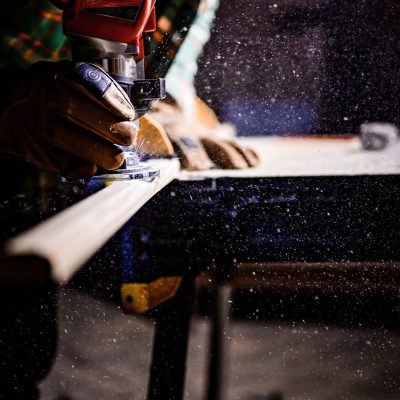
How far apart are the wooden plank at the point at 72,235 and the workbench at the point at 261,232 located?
610 millimetres

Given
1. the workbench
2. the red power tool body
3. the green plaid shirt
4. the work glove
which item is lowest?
the workbench

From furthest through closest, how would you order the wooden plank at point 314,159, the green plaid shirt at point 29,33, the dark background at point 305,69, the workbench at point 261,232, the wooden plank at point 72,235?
the dark background at point 305,69
the green plaid shirt at point 29,33
the wooden plank at point 314,159
the workbench at point 261,232
the wooden plank at point 72,235

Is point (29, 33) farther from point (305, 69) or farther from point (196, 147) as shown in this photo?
point (305, 69)

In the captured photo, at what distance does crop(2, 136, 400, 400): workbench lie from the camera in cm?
108

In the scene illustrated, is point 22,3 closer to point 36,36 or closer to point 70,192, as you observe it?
point 36,36

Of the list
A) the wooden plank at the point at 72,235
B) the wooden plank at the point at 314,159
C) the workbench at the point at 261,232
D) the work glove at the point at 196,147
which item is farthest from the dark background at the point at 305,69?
the wooden plank at the point at 72,235

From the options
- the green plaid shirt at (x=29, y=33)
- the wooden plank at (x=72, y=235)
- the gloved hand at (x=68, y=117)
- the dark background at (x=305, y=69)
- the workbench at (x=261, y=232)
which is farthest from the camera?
the dark background at (x=305, y=69)

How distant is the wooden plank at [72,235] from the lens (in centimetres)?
28

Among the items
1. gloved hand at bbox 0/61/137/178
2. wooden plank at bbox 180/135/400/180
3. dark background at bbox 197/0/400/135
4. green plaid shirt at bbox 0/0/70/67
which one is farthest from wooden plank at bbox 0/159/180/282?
dark background at bbox 197/0/400/135

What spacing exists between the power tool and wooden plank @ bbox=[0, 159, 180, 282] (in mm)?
241

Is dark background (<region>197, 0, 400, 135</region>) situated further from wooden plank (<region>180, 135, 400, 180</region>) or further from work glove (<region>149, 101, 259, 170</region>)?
work glove (<region>149, 101, 259, 170</region>)

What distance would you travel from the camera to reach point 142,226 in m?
1.57

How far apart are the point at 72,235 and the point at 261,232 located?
4.26 feet

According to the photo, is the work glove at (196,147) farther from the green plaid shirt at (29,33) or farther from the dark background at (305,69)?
the dark background at (305,69)
